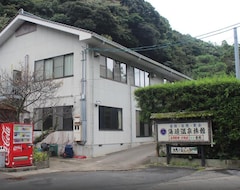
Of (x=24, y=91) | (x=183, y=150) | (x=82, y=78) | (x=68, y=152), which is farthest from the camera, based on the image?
(x=82, y=78)

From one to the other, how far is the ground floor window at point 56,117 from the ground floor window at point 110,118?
1.78 metres

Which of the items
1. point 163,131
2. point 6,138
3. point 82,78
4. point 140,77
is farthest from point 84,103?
point 140,77

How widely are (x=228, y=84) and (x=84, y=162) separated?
7.68 meters

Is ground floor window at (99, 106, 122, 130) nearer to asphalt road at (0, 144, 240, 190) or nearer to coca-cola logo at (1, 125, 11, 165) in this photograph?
asphalt road at (0, 144, 240, 190)

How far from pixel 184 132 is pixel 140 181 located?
14.9 feet

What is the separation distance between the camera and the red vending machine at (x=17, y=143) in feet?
39.3

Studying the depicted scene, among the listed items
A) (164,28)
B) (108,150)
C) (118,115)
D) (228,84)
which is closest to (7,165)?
(108,150)

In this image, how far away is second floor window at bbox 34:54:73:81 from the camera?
17906 millimetres

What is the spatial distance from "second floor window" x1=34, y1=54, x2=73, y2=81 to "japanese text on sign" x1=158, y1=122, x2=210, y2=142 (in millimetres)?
7011

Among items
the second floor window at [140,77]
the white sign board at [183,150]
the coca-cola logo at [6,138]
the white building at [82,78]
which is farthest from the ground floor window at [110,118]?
the coca-cola logo at [6,138]

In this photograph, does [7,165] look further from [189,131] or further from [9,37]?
[9,37]

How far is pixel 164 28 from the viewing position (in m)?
38.2

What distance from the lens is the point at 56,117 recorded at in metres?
17.8

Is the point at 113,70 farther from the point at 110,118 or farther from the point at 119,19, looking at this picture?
the point at 119,19
